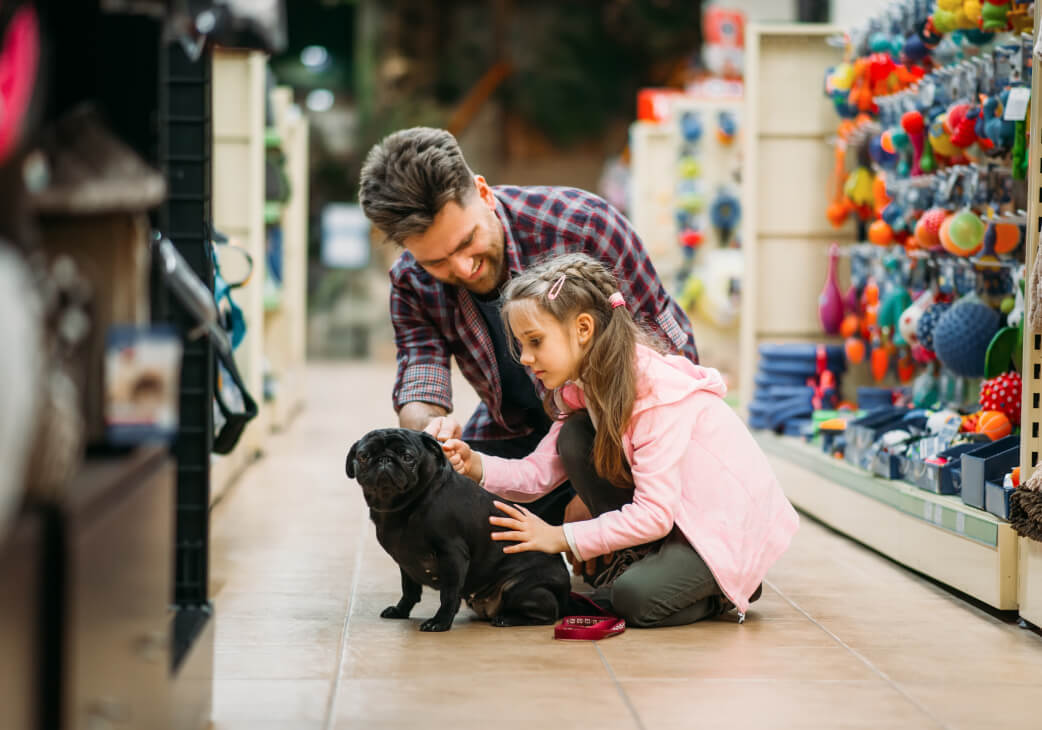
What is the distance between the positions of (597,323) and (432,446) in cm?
48

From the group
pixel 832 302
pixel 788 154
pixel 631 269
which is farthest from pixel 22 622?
pixel 788 154

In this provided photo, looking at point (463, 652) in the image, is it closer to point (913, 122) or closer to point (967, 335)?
point (967, 335)

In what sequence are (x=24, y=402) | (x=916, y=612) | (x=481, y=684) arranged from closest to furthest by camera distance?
(x=24, y=402), (x=481, y=684), (x=916, y=612)

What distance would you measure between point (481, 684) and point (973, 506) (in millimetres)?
1498

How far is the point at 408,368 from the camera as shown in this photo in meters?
3.22

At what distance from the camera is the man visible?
115 inches

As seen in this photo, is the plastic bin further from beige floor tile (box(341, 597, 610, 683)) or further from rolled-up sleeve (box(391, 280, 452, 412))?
rolled-up sleeve (box(391, 280, 452, 412))

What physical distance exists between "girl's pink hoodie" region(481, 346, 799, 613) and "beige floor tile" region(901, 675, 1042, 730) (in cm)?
54

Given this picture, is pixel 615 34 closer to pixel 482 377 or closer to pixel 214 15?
pixel 482 377

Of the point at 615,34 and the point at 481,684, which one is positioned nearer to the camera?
the point at 481,684

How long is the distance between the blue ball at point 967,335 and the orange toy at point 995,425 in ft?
0.83

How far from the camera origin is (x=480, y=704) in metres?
2.21

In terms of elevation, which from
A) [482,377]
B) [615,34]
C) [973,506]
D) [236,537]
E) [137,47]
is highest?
[615,34]

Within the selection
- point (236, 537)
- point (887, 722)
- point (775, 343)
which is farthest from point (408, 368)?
point (775, 343)
